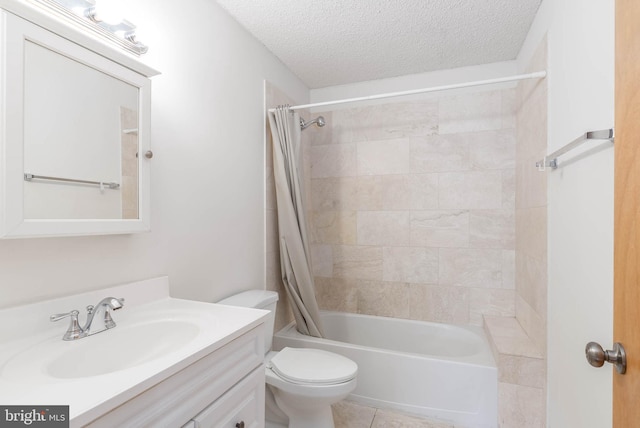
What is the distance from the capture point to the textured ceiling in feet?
5.74

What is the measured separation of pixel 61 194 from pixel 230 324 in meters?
0.69

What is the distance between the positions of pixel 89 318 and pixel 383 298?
2.13 meters

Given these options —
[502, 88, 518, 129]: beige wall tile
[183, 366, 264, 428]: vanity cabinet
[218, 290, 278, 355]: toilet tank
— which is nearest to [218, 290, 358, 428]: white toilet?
[218, 290, 278, 355]: toilet tank

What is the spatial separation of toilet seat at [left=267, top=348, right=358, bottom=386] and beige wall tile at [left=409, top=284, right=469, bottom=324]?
1083mm

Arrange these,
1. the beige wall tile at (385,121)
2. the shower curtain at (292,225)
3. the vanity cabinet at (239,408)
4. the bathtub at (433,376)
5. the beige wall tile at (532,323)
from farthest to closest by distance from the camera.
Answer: the beige wall tile at (385,121) < the shower curtain at (292,225) < the bathtub at (433,376) < the beige wall tile at (532,323) < the vanity cabinet at (239,408)

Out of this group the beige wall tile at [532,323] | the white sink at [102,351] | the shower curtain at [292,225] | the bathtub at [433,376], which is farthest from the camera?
the shower curtain at [292,225]

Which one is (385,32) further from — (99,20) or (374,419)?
(374,419)

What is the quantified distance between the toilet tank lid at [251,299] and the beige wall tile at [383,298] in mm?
1094

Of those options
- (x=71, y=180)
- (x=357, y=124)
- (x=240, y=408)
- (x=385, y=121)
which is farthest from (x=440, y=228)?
(x=71, y=180)

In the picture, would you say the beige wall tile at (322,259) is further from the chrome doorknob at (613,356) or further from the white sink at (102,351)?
the chrome doorknob at (613,356)

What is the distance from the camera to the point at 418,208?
2545 mm

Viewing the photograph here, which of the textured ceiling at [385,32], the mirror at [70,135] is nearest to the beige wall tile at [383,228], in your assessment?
the textured ceiling at [385,32]

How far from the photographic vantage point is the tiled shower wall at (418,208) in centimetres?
235

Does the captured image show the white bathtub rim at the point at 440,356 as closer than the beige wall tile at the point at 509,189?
Yes
